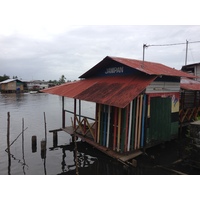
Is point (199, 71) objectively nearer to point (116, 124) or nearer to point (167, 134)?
point (167, 134)

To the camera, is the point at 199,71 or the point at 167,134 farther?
the point at 199,71

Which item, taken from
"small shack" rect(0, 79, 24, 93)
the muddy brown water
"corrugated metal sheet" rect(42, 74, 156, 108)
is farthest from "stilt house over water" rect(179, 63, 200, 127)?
"small shack" rect(0, 79, 24, 93)

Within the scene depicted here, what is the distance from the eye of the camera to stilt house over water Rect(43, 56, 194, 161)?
Result: 7.98m

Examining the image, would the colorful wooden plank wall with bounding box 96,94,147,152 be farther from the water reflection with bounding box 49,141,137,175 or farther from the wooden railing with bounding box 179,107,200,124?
the wooden railing with bounding box 179,107,200,124

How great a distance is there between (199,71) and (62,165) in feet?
52.9

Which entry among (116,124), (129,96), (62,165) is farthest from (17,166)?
(129,96)

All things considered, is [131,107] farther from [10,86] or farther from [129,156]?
[10,86]

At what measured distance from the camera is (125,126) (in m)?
7.88

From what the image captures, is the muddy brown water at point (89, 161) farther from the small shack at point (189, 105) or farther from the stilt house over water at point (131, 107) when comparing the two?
the small shack at point (189, 105)

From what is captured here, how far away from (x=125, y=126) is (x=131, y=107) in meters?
0.89

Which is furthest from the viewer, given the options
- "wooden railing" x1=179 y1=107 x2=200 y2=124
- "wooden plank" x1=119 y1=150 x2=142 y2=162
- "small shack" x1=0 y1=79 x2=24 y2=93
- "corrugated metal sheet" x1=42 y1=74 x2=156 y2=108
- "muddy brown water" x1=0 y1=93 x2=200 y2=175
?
"small shack" x1=0 y1=79 x2=24 y2=93

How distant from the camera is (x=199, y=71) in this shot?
1831cm

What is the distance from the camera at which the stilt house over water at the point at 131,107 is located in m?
7.98

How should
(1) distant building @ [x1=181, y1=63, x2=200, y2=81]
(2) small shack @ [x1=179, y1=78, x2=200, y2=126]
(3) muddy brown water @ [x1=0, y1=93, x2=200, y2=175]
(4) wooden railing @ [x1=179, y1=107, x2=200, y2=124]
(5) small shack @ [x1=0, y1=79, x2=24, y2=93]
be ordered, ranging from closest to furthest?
(3) muddy brown water @ [x1=0, y1=93, x2=200, y2=175]
(4) wooden railing @ [x1=179, y1=107, x2=200, y2=124]
(2) small shack @ [x1=179, y1=78, x2=200, y2=126]
(1) distant building @ [x1=181, y1=63, x2=200, y2=81]
(5) small shack @ [x1=0, y1=79, x2=24, y2=93]
